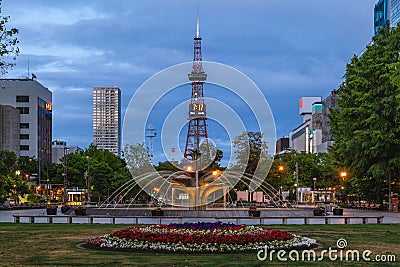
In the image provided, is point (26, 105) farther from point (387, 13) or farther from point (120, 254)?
point (120, 254)

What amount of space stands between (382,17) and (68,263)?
420 ft

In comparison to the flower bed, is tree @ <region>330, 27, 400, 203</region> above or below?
above

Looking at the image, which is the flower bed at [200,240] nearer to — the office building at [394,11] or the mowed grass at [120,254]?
the mowed grass at [120,254]

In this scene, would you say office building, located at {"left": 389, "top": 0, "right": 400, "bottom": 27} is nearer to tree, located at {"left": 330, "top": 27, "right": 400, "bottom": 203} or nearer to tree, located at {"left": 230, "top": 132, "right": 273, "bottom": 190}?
tree, located at {"left": 230, "top": 132, "right": 273, "bottom": 190}

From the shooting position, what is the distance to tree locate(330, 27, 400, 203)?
2041 inches

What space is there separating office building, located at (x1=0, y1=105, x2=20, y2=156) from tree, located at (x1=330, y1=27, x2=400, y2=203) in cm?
7721

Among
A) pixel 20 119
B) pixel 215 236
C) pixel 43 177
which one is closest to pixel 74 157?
pixel 43 177

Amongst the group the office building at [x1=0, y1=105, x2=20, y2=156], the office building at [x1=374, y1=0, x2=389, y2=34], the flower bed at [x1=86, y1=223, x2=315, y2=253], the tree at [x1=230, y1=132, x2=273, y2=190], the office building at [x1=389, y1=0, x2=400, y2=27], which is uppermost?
the office building at [x1=374, y1=0, x2=389, y2=34]

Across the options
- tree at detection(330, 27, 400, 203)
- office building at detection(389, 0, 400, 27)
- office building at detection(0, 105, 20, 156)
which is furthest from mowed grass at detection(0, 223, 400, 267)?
office building at detection(389, 0, 400, 27)

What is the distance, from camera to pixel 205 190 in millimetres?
48531

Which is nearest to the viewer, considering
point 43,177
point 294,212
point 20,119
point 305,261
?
point 305,261

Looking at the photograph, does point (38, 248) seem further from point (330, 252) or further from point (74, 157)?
point (74, 157)

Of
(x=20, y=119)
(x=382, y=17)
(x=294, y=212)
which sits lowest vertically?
(x=294, y=212)

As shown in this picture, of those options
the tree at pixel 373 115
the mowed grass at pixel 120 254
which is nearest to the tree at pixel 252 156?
the tree at pixel 373 115
